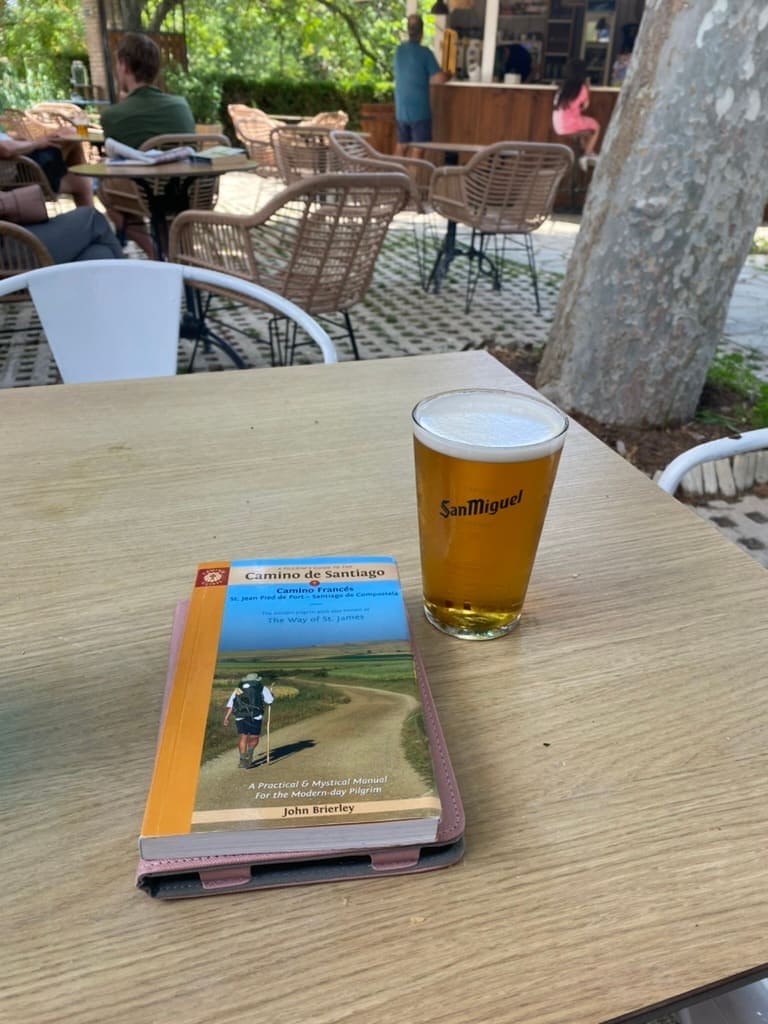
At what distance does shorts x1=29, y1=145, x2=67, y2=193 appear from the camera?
6.09m

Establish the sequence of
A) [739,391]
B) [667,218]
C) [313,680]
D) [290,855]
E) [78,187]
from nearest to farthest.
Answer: [290,855] → [313,680] → [667,218] → [739,391] → [78,187]

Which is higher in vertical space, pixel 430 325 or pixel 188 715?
pixel 188 715

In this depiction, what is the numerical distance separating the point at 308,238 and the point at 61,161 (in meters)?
4.54

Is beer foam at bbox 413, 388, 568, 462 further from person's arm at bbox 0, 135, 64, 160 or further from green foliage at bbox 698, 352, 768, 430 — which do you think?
person's arm at bbox 0, 135, 64, 160

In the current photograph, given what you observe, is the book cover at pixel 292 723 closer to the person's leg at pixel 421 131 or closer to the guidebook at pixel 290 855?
the guidebook at pixel 290 855

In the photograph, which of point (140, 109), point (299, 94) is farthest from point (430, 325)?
point (299, 94)

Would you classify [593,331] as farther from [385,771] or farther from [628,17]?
[628,17]

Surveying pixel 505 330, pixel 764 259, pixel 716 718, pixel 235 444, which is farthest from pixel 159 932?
pixel 764 259

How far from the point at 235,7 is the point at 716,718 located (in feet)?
65.6

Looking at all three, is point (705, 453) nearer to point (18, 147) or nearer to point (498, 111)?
point (18, 147)

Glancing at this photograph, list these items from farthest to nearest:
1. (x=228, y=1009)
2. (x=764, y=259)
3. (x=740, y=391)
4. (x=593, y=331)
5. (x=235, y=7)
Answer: (x=235, y=7) < (x=764, y=259) < (x=740, y=391) < (x=593, y=331) < (x=228, y=1009)

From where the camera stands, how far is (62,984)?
391 millimetres

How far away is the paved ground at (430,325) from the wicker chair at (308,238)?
0.75m

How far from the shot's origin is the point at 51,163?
6.22m
